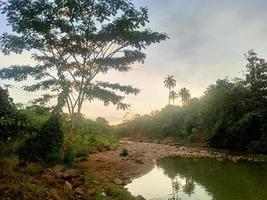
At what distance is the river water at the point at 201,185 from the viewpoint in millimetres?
15188

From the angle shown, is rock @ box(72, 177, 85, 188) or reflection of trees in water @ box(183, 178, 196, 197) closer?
rock @ box(72, 177, 85, 188)

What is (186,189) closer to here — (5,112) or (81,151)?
(5,112)

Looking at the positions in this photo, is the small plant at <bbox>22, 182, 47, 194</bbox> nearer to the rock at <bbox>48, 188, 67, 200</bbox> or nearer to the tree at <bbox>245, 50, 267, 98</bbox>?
the rock at <bbox>48, 188, 67, 200</bbox>

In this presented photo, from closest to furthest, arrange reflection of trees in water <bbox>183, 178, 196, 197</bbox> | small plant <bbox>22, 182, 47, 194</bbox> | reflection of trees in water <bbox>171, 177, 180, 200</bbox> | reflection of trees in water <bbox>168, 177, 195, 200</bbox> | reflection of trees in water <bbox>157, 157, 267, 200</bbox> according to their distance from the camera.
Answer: small plant <bbox>22, 182, 47, 194</bbox>
reflection of trees in water <bbox>171, 177, 180, 200</bbox>
reflection of trees in water <bbox>157, 157, 267, 200</bbox>
reflection of trees in water <bbox>168, 177, 195, 200</bbox>
reflection of trees in water <bbox>183, 178, 196, 197</bbox>

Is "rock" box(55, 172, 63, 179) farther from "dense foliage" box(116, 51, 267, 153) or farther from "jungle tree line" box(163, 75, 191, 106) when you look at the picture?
"jungle tree line" box(163, 75, 191, 106)

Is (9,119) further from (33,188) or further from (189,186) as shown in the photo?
(189,186)

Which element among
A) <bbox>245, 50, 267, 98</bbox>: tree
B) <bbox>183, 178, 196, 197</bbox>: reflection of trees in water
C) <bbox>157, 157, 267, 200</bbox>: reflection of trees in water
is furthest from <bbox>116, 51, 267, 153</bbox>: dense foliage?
<bbox>183, 178, 196, 197</bbox>: reflection of trees in water

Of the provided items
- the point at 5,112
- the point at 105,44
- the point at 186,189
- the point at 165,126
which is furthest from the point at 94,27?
the point at 165,126

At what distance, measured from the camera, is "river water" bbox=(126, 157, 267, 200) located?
49.8 feet

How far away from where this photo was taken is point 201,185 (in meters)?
18.0

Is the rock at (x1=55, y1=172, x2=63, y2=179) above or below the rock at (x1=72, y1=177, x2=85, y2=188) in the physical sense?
above

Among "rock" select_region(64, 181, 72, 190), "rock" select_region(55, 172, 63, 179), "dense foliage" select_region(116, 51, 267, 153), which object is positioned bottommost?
"rock" select_region(64, 181, 72, 190)

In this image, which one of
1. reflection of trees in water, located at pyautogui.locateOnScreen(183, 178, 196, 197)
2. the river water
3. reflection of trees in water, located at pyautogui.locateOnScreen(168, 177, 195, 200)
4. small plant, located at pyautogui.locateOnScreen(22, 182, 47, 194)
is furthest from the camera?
reflection of trees in water, located at pyautogui.locateOnScreen(183, 178, 196, 197)

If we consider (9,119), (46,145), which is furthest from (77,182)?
(46,145)
